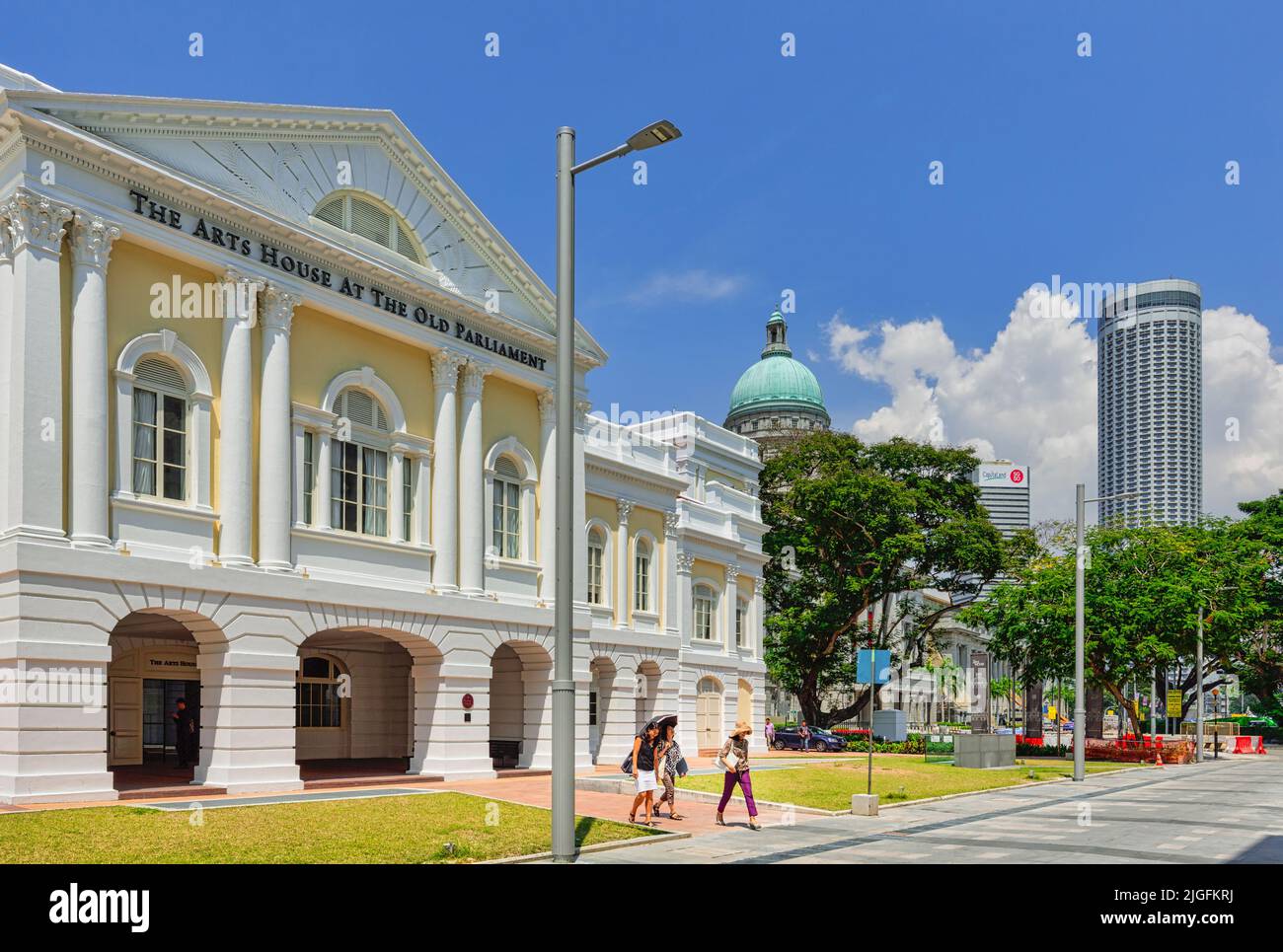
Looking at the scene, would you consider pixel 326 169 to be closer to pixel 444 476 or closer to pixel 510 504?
pixel 444 476

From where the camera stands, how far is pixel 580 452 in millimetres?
34188

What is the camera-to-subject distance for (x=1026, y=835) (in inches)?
776

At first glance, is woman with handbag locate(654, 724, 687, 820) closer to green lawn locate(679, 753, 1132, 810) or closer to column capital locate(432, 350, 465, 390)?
green lawn locate(679, 753, 1132, 810)

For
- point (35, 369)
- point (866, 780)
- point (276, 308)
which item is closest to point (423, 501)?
point (276, 308)

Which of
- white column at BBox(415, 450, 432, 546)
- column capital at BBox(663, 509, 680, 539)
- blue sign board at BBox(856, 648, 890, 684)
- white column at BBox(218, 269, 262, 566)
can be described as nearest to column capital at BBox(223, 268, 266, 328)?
white column at BBox(218, 269, 262, 566)

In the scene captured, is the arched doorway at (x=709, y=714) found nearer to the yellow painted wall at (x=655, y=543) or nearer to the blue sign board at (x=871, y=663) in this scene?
the yellow painted wall at (x=655, y=543)

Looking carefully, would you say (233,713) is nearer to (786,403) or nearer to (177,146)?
(177,146)

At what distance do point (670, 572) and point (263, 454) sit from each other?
20.0 meters

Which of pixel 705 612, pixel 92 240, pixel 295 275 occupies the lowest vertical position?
pixel 705 612

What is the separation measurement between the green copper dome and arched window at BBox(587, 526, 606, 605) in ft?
247

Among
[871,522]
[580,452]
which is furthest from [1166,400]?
[580,452]

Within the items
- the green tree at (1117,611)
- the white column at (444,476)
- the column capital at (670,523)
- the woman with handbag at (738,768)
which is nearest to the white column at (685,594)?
the column capital at (670,523)

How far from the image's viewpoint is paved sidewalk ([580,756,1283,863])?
55.4 feet

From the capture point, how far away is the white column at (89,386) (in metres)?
21.5
